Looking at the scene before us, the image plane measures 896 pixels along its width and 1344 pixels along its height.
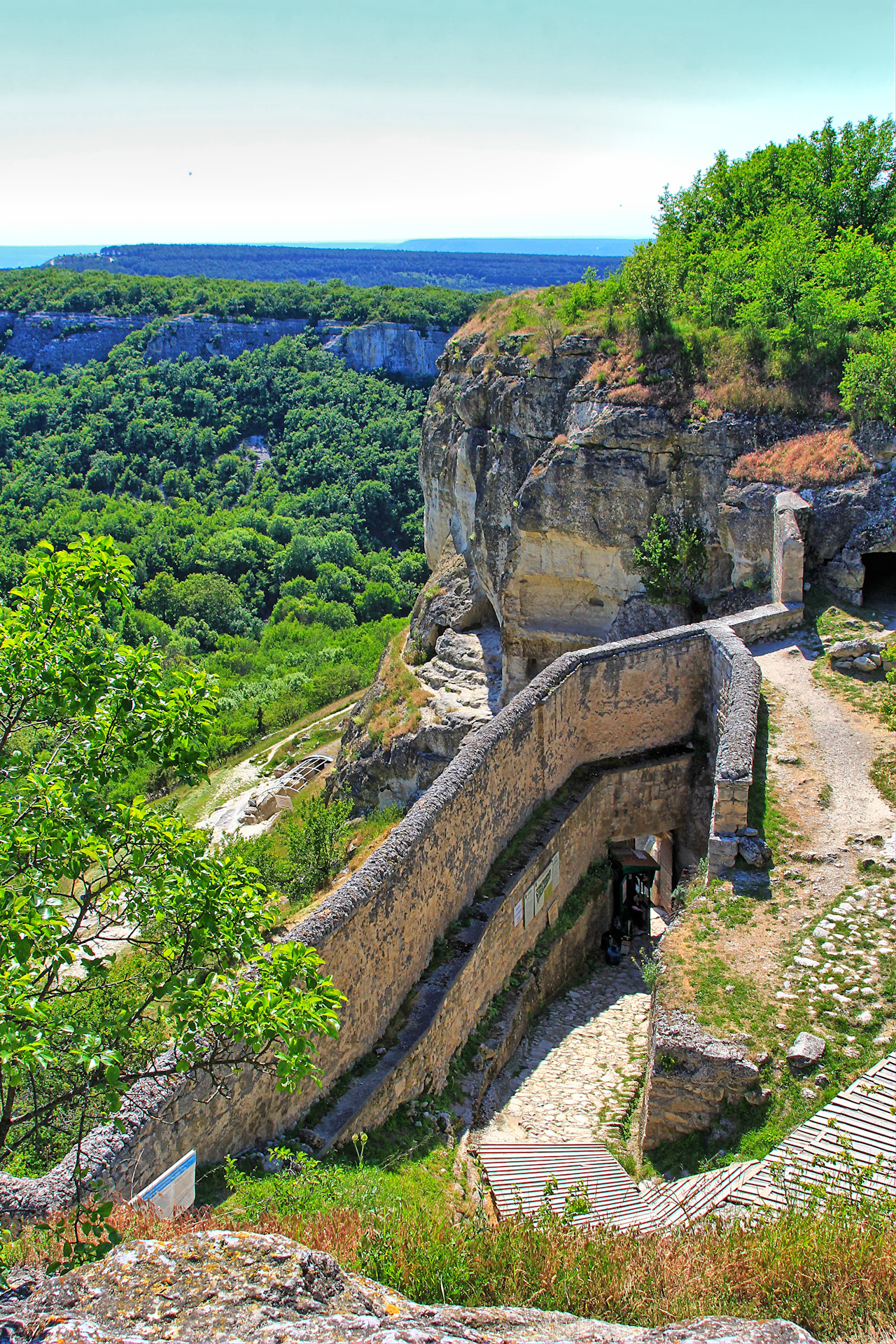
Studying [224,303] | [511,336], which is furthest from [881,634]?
[224,303]

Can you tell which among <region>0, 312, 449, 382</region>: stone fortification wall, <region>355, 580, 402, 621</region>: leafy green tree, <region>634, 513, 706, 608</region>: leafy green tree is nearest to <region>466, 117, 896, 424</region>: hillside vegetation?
<region>634, 513, 706, 608</region>: leafy green tree

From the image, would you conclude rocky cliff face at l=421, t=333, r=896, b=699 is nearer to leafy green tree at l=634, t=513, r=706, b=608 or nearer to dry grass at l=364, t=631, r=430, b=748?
leafy green tree at l=634, t=513, r=706, b=608

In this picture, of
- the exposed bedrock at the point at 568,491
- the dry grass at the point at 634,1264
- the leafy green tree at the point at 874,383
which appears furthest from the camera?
the exposed bedrock at the point at 568,491

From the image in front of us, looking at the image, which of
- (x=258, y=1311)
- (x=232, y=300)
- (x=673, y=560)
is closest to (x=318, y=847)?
(x=673, y=560)

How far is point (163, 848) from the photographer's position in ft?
19.9

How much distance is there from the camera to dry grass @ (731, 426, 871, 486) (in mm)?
17984

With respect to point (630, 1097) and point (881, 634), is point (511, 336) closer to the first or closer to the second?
point (881, 634)

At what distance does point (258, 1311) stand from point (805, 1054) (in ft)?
17.9

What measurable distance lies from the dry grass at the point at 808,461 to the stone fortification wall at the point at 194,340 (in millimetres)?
82043

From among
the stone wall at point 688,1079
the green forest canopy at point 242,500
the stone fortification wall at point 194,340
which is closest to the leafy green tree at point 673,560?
the stone wall at point 688,1079

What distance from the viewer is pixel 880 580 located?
1773 cm

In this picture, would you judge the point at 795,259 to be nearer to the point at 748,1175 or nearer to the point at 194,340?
the point at 748,1175

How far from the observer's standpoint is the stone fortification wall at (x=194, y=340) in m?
101

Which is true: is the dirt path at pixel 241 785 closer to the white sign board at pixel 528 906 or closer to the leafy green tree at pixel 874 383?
the leafy green tree at pixel 874 383
